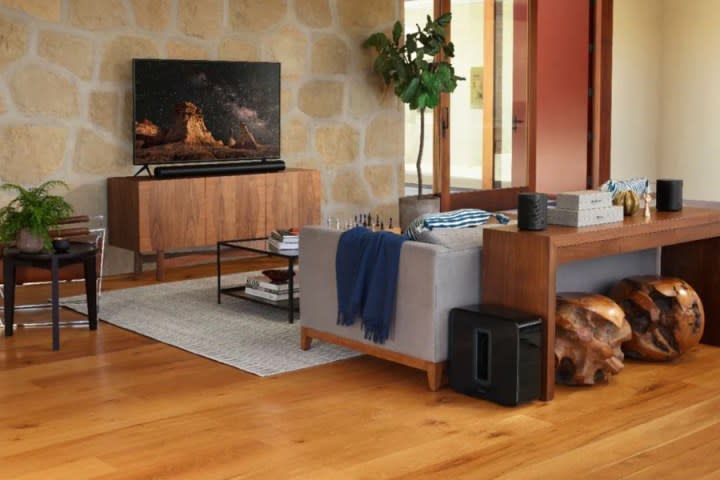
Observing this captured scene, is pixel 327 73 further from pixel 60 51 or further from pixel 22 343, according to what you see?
pixel 22 343

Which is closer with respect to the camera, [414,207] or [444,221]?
[444,221]

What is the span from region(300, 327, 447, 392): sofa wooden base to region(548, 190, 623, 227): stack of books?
778mm

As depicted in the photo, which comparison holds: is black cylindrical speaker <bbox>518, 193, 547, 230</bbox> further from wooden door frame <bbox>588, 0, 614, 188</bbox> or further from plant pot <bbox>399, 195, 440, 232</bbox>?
wooden door frame <bbox>588, 0, 614, 188</bbox>

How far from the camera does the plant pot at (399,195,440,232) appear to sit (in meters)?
8.75

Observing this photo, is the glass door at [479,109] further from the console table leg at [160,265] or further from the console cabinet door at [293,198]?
the console table leg at [160,265]

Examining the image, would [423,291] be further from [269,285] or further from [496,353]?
[269,285]

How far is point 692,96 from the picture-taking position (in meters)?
10.8

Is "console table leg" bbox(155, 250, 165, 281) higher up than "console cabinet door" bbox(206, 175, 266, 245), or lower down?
lower down

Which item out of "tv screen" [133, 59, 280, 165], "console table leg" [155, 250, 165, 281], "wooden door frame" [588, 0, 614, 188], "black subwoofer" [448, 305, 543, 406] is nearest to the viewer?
"black subwoofer" [448, 305, 543, 406]

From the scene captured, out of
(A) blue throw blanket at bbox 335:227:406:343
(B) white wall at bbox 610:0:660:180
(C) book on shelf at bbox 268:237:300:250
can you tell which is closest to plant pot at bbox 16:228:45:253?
(C) book on shelf at bbox 268:237:300:250

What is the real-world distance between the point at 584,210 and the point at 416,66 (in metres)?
4.25

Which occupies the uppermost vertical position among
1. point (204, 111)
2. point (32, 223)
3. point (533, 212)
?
point (204, 111)

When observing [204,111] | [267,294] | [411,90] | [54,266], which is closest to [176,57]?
[204,111]

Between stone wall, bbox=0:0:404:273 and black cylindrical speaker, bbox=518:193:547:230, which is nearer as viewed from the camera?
black cylindrical speaker, bbox=518:193:547:230
